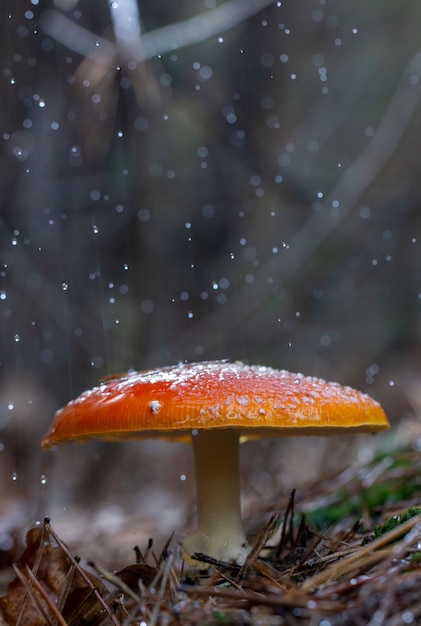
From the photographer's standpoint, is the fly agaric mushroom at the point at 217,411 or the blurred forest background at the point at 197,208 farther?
the blurred forest background at the point at 197,208

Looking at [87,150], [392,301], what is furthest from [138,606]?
[392,301]

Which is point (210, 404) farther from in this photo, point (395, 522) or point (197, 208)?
point (197, 208)

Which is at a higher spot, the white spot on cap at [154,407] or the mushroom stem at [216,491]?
the white spot on cap at [154,407]

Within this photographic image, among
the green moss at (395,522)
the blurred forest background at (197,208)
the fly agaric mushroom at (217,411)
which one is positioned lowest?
the green moss at (395,522)

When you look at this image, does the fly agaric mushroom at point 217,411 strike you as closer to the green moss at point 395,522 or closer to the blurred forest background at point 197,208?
the green moss at point 395,522

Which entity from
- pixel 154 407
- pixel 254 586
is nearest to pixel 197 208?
pixel 154 407

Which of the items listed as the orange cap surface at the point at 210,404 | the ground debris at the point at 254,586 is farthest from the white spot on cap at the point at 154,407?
the ground debris at the point at 254,586

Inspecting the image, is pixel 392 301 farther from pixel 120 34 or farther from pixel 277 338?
pixel 120 34
